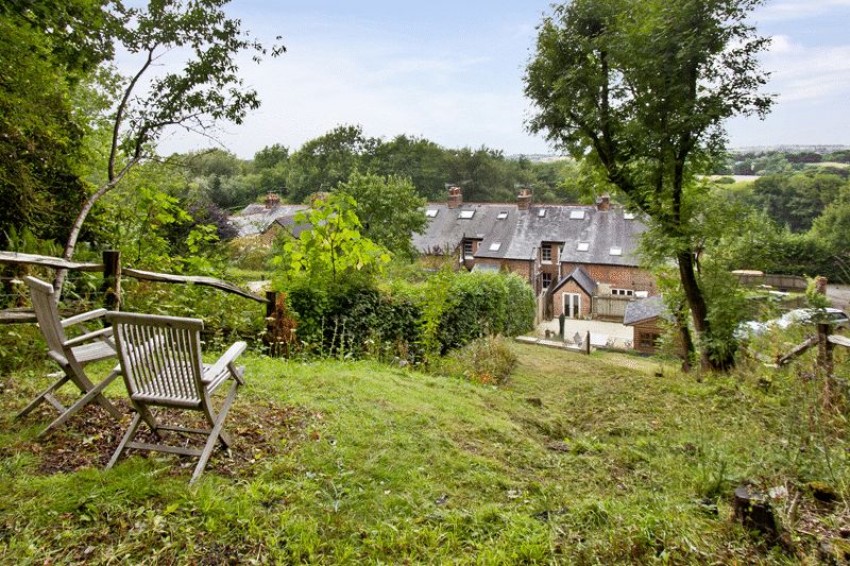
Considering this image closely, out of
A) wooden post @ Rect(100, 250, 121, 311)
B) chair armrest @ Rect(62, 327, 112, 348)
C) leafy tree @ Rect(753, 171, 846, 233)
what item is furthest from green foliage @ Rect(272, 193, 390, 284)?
leafy tree @ Rect(753, 171, 846, 233)

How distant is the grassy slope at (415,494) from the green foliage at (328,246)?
3018 mm

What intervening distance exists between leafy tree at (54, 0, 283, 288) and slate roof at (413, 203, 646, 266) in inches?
879

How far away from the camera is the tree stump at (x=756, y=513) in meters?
2.33

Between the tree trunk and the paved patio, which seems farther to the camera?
the paved patio

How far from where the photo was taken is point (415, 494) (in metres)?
3.07

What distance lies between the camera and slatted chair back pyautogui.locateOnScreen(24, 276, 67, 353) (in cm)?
307

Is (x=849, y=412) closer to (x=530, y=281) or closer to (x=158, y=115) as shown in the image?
(x=158, y=115)

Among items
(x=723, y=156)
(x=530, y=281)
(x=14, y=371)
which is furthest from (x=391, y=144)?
(x=14, y=371)

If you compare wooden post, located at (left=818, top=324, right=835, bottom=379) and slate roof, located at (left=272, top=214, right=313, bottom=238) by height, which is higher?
slate roof, located at (left=272, top=214, right=313, bottom=238)

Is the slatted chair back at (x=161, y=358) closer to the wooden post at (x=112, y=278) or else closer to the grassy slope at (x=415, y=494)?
the grassy slope at (x=415, y=494)

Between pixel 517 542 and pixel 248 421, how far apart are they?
2.28m

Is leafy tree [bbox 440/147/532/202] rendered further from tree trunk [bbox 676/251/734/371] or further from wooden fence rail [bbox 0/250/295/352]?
wooden fence rail [bbox 0/250/295/352]

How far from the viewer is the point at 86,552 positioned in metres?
2.26

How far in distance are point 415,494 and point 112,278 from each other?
4.54m
